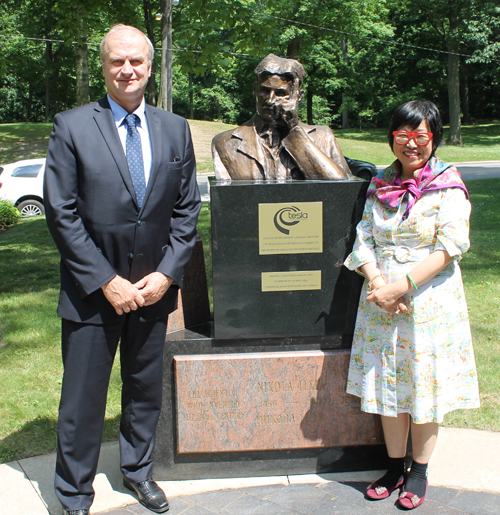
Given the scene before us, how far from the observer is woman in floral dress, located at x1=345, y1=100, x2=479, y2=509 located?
2.62 meters

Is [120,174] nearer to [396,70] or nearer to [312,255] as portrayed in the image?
[312,255]

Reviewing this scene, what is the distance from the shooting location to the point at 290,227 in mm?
3000

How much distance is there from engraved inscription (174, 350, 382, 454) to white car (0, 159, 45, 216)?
10798mm

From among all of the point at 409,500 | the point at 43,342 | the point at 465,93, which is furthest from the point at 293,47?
the point at 409,500

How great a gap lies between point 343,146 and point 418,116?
80.0 ft

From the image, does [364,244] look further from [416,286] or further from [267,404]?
[267,404]

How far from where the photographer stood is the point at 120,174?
2.50m

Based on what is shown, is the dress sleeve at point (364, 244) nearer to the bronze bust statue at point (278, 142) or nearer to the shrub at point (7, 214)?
the bronze bust statue at point (278, 142)

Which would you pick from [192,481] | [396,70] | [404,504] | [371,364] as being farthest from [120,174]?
[396,70]

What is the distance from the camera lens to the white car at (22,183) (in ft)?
41.8

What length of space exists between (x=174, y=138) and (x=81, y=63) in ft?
42.1

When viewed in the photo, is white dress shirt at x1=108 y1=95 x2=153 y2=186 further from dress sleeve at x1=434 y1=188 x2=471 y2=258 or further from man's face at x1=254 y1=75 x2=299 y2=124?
dress sleeve at x1=434 y1=188 x2=471 y2=258

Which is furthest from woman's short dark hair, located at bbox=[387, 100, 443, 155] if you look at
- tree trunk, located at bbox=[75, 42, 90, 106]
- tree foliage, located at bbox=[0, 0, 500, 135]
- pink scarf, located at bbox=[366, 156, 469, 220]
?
tree foliage, located at bbox=[0, 0, 500, 135]

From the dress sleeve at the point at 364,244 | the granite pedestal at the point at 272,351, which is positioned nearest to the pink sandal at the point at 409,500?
the granite pedestal at the point at 272,351
